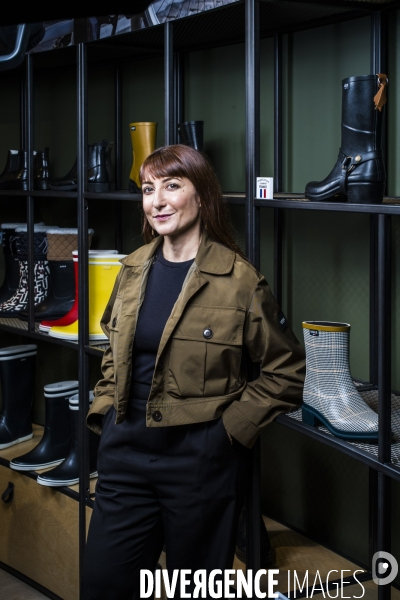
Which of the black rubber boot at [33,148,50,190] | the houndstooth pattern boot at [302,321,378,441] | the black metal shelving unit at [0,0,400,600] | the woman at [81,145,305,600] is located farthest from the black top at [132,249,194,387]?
the black rubber boot at [33,148,50,190]

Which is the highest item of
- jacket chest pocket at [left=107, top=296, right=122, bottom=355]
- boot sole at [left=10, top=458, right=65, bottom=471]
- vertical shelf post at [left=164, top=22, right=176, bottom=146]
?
vertical shelf post at [left=164, top=22, right=176, bottom=146]

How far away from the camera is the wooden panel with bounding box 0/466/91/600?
3.15 metres

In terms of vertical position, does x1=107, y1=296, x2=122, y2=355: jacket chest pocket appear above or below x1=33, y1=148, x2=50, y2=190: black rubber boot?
below

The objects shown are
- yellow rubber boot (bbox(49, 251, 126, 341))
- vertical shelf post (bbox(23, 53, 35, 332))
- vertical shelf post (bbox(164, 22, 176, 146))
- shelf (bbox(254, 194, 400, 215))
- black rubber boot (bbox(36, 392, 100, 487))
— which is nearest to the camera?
shelf (bbox(254, 194, 400, 215))

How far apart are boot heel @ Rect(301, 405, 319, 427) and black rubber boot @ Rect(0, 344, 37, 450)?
1750 mm

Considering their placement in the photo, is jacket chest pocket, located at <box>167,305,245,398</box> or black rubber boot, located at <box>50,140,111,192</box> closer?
jacket chest pocket, located at <box>167,305,245,398</box>

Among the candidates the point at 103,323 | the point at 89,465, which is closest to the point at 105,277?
the point at 103,323

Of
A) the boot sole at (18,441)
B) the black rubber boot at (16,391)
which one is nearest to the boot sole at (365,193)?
the black rubber boot at (16,391)

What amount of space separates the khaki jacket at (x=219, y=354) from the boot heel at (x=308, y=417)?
0.08 feet

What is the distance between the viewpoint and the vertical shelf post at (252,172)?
2.17m

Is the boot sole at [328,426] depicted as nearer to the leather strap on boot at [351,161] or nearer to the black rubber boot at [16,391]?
the leather strap on boot at [351,161]

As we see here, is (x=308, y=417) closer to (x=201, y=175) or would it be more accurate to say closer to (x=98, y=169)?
(x=201, y=175)

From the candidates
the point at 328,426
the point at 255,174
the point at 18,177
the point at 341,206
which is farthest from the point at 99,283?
the point at 341,206

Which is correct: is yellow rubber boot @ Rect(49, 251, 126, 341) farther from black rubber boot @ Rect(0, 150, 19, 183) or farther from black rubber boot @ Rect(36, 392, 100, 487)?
black rubber boot @ Rect(0, 150, 19, 183)
